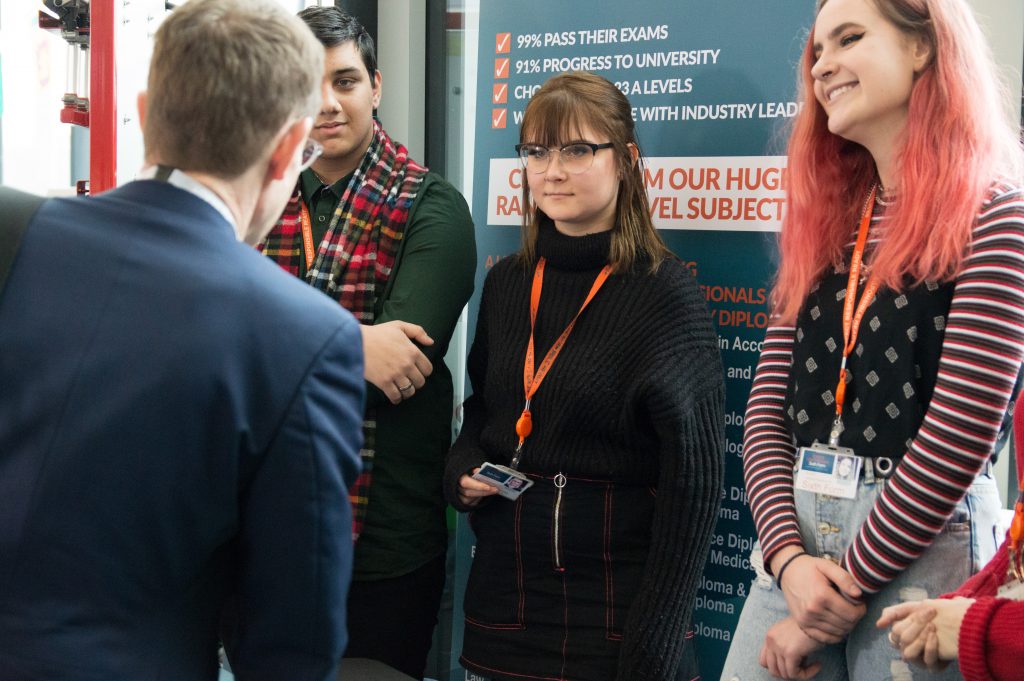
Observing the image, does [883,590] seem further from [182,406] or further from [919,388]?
[182,406]

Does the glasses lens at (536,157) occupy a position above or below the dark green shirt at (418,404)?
above

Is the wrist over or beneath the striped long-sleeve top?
beneath

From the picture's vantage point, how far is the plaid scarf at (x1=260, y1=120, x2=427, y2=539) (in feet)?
8.06

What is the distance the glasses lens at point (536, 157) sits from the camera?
2383 mm

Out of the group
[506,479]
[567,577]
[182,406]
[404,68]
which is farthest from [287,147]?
[404,68]

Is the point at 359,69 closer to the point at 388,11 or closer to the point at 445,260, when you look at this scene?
the point at 445,260

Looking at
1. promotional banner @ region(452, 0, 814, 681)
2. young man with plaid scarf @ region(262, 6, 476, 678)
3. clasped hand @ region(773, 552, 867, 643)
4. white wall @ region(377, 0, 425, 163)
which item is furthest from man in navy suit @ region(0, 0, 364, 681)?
white wall @ region(377, 0, 425, 163)

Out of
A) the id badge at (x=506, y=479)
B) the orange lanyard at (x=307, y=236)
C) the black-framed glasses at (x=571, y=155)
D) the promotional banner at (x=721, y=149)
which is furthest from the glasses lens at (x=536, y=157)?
the id badge at (x=506, y=479)

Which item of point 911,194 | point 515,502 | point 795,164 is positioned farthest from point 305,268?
point 911,194

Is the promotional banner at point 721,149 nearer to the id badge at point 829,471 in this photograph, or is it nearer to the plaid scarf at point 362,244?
the plaid scarf at point 362,244

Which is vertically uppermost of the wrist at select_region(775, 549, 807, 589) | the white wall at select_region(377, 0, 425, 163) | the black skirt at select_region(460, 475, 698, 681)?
the white wall at select_region(377, 0, 425, 163)

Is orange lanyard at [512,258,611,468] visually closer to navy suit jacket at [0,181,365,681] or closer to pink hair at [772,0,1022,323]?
pink hair at [772,0,1022,323]

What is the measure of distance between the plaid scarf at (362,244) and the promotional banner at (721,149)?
67cm

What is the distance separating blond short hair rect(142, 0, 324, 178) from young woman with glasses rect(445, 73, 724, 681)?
1120mm
